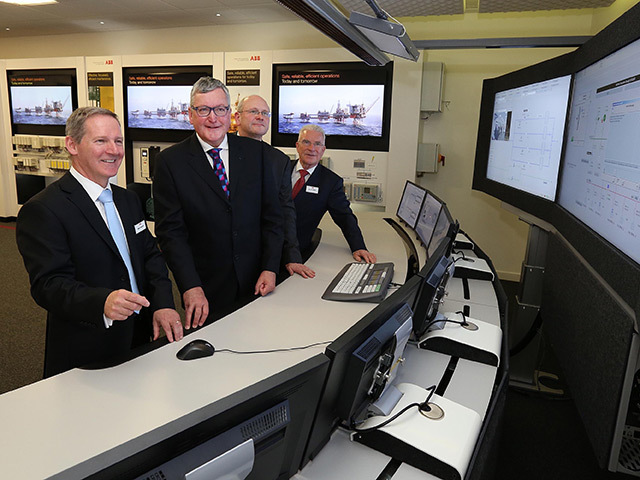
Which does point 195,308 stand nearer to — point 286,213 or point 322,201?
point 286,213

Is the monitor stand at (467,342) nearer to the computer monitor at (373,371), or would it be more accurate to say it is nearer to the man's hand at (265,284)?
the computer monitor at (373,371)

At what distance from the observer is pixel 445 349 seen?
1.61 metres

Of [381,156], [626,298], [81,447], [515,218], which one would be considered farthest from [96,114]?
[515,218]

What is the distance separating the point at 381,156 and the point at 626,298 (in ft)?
11.3

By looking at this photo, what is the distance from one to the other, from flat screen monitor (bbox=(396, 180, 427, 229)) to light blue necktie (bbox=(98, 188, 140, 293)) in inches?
80.6

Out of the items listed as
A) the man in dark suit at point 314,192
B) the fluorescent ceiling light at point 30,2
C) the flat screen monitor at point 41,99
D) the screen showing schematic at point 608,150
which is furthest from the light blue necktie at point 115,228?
the flat screen monitor at point 41,99

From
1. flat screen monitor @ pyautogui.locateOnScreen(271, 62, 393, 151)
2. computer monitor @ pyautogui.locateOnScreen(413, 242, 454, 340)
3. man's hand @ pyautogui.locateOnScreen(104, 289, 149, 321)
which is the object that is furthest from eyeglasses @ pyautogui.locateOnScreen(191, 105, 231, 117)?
flat screen monitor @ pyautogui.locateOnScreen(271, 62, 393, 151)

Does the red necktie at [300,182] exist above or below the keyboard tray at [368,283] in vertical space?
above

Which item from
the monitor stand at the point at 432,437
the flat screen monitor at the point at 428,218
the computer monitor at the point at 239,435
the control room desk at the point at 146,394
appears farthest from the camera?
the flat screen monitor at the point at 428,218

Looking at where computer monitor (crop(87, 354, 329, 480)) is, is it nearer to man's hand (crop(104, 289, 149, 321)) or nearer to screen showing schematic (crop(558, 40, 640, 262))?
man's hand (crop(104, 289, 149, 321))

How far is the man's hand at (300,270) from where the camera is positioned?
2.13 meters

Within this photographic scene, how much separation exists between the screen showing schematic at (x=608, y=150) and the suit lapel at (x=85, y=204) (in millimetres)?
1669

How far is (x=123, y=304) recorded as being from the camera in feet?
4.00

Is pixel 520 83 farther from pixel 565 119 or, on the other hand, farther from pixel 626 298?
pixel 626 298
